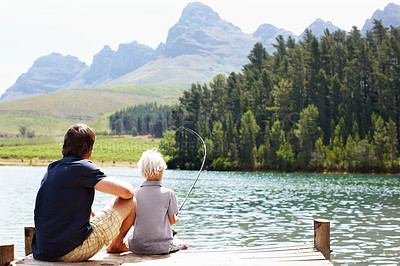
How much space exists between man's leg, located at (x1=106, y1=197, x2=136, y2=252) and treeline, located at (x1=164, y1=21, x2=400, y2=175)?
6728 centimetres

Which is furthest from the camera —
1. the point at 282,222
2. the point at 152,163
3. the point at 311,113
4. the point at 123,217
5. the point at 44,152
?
the point at 44,152

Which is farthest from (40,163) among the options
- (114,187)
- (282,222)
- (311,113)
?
(114,187)

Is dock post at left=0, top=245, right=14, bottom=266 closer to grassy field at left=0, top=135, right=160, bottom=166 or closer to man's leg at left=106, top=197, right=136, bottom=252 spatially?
man's leg at left=106, top=197, right=136, bottom=252

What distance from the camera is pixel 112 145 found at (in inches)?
5586

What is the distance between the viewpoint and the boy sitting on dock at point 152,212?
7.18 meters

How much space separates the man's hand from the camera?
6.08 meters

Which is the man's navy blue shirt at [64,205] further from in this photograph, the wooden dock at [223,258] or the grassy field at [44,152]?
the grassy field at [44,152]

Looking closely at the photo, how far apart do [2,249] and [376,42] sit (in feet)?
284

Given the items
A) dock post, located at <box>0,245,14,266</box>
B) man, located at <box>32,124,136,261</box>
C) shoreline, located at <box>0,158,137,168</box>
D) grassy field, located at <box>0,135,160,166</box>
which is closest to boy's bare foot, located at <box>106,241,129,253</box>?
man, located at <box>32,124,136,261</box>

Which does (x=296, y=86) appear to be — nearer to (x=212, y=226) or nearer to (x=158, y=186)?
(x=212, y=226)

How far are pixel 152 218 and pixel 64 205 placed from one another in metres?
1.52

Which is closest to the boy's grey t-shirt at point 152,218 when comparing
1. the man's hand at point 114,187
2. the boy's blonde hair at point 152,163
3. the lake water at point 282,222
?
the boy's blonde hair at point 152,163

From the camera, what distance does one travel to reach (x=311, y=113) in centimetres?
8031

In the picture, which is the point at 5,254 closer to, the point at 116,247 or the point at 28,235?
the point at 28,235
